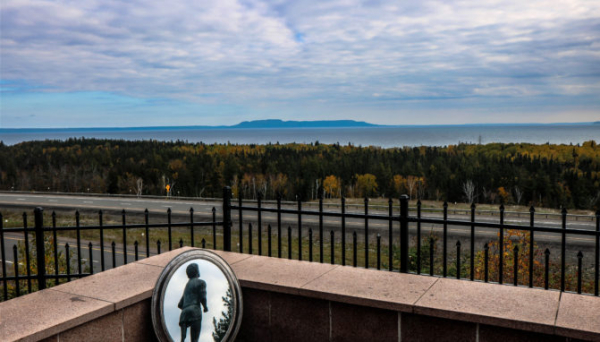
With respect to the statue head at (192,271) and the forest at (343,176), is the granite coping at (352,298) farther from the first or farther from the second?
the forest at (343,176)

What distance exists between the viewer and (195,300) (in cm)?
→ 444

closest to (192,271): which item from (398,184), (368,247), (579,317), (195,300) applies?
(195,300)

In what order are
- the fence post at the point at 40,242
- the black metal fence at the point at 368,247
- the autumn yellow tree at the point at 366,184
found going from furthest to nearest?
the autumn yellow tree at the point at 366,184
the fence post at the point at 40,242
the black metal fence at the point at 368,247

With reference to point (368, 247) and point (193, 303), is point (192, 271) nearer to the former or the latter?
point (193, 303)

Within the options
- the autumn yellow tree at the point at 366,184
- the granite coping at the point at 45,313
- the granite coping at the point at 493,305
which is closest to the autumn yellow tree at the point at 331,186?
the autumn yellow tree at the point at 366,184

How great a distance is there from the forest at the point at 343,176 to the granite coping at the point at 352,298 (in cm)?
7187

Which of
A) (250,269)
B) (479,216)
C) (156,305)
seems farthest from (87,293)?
(479,216)

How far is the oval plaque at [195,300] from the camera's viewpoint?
14.3ft

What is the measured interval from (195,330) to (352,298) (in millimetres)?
1573

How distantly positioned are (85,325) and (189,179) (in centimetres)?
9414

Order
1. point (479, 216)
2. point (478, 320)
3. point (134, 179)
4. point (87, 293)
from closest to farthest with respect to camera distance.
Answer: point (478, 320)
point (87, 293)
point (479, 216)
point (134, 179)

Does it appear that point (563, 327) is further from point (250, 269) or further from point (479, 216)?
point (479, 216)

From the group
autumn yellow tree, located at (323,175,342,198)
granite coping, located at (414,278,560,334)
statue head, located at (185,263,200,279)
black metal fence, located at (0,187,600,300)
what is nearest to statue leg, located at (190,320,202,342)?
statue head, located at (185,263,200,279)

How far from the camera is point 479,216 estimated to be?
43.2 m
